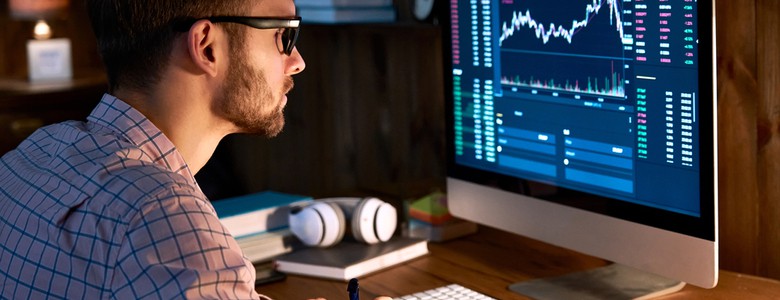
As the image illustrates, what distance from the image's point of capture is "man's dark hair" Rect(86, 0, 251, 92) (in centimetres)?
145

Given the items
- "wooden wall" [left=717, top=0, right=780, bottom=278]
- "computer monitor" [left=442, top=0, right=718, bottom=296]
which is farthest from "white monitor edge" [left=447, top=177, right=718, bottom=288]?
"wooden wall" [left=717, top=0, right=780, bottom=278]

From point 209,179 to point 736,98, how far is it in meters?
1.71

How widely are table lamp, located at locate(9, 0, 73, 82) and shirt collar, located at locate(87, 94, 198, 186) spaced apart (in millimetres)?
1828

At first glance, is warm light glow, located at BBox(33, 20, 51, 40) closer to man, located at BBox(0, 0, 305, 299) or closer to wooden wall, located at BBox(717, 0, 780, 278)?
man, located at BBox(0, 0, 305, 299)

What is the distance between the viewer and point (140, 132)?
140 cm

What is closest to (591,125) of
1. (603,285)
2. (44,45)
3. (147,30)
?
(603,285)

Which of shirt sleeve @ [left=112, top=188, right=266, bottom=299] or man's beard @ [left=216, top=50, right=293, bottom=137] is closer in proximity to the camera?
shirt sleeve @ [left=112, top=188, right=266, bottom=299]

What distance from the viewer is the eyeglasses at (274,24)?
4.79 feet

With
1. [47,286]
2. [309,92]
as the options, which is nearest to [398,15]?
[309,92]

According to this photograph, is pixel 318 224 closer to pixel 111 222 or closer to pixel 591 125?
pixel 591 125

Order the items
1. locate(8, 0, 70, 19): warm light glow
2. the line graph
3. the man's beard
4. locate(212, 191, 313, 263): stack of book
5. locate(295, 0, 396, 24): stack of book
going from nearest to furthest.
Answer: the man's beard, the line graph, locate(212, 191, 313, 263): stack of book, locate(295, 0, 396, 24): stack of book, locate(8, 0, 70, 19): warm light glow

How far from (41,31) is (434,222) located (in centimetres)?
155

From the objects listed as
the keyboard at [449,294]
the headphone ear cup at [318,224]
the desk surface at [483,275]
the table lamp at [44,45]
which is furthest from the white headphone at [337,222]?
the table lamp at [44,45]

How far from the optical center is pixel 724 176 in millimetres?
1832
